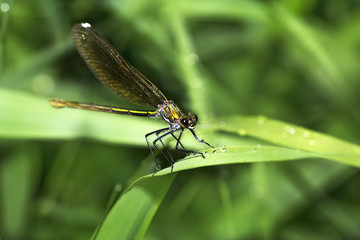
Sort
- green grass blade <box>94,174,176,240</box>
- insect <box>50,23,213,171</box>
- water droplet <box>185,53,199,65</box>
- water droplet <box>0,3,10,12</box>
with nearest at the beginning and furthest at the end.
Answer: green grass blade <box>94,174,176,240</box> → water droplet <box>0,3,10,12</box> → insect <box>50,23,213,171</box> → water droplet <box>185,53,199,65</box>

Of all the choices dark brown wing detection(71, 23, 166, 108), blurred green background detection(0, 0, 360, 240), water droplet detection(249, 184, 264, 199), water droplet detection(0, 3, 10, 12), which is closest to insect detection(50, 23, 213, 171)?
dark brown wing detection(71, 23, 166, 108)

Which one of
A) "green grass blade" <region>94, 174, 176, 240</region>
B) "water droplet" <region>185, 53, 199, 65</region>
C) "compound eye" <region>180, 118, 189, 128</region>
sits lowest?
"green grass blade" <region>94, 174, 176, 240</region>

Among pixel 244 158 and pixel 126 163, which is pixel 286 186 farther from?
pixel 244 158

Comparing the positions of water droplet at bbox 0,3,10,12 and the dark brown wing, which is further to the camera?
the dark brown wing

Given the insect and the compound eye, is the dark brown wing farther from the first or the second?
the compound eye

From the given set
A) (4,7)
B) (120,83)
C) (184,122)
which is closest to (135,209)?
(184,122)

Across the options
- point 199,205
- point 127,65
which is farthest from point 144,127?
point 199,205

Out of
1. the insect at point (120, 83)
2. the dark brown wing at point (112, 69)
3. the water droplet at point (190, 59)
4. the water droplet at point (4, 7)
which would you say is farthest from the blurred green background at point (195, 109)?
the water droplet at point (4, 7)

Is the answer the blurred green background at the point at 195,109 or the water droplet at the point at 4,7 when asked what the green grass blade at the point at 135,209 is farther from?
the water droplet at the point at 4,7
